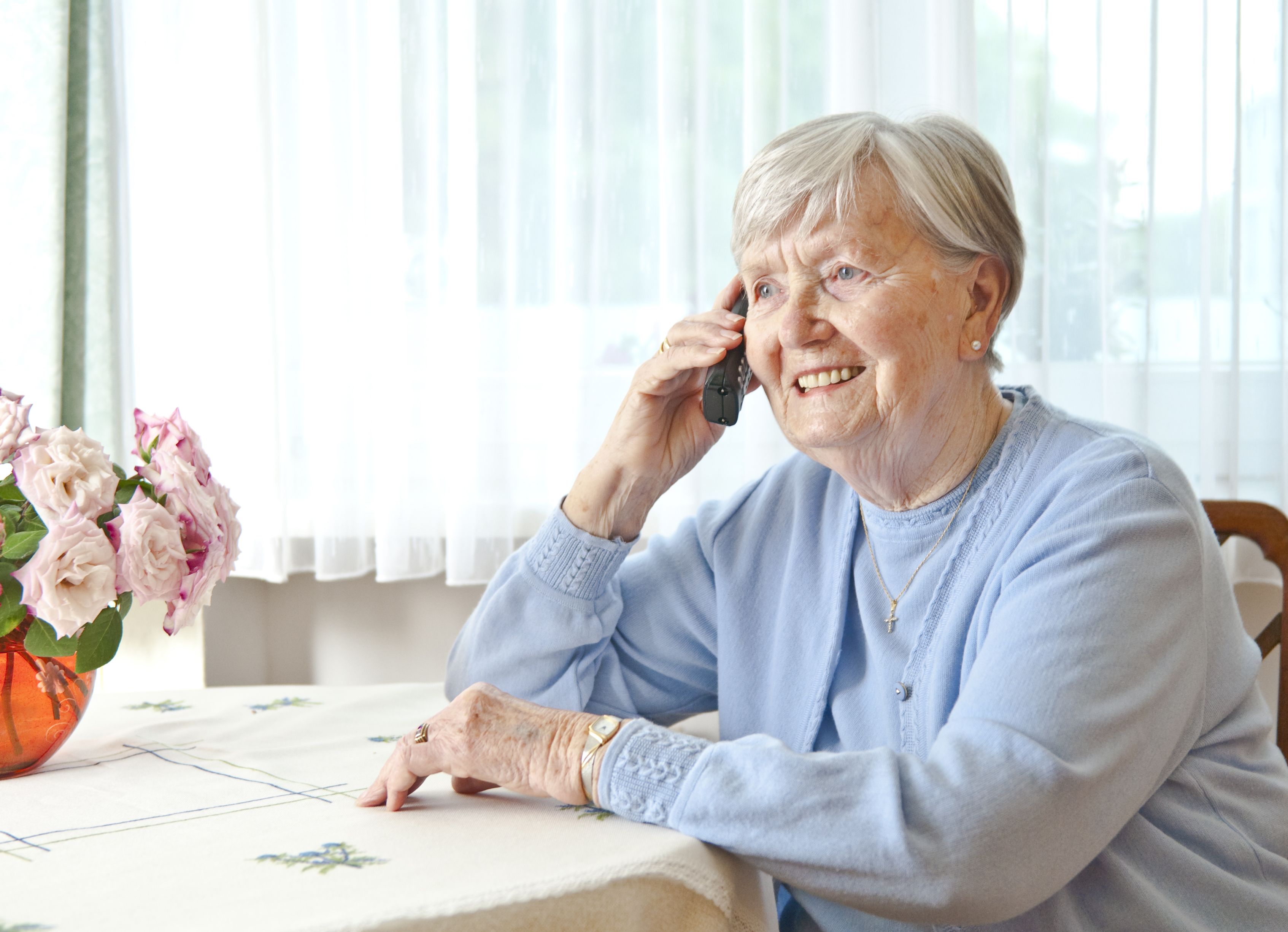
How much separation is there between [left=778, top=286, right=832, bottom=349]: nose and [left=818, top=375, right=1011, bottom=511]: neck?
0.42 feet

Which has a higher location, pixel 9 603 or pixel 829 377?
pixel 829 377

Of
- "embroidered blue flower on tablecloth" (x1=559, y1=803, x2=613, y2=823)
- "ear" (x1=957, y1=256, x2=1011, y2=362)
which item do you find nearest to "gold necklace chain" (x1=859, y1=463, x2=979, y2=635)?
"ear" (x1=957, y1=256, x2=1011, y2=362)

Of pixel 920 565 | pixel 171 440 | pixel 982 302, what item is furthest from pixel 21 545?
pixel 982 302

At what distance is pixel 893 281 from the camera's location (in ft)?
3.80

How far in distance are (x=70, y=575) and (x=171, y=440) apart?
0.61 ft

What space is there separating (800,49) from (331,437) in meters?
1.22

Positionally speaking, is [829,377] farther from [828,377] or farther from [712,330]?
[712,330]

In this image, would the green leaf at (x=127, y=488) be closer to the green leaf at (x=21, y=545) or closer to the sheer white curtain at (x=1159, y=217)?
the green leaf at (x=21, y=545)

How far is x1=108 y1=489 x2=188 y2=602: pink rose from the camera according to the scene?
3.27ft

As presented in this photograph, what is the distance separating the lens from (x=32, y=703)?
1.05 meters

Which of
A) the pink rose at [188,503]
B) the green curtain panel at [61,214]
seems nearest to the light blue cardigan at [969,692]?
the pink rose at [188,503]

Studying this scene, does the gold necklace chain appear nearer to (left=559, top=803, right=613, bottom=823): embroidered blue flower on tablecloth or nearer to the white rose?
(left=559, top=803, right=613, bottom=823): embroidered blue flower on tablecloth

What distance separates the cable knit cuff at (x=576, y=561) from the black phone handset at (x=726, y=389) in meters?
0.21

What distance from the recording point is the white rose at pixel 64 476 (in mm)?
974
